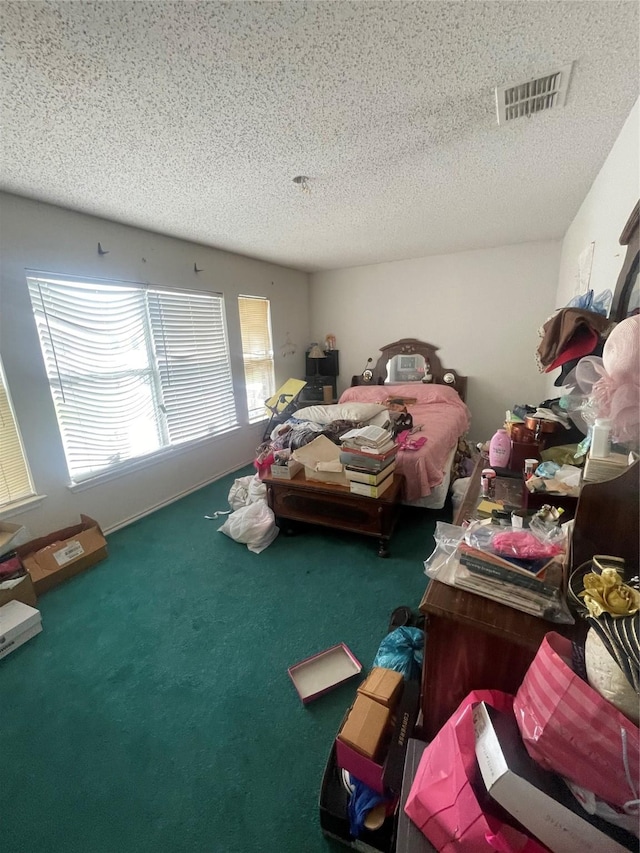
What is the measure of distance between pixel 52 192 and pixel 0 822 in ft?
9.55

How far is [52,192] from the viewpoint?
2.10 m

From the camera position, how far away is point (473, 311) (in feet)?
13.4

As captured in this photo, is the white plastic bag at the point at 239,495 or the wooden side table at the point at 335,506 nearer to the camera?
the wooden side table at the point at 335,506

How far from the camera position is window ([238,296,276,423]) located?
157 inches

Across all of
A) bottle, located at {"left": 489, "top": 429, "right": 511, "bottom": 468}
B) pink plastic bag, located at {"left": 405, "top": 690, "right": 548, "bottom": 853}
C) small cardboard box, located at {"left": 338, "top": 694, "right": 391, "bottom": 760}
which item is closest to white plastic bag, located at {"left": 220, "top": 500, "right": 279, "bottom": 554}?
small cardboard box, located at {"left": 338, "top": 694, "right": 391, "bottom": 760}

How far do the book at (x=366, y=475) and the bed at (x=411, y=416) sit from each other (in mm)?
344

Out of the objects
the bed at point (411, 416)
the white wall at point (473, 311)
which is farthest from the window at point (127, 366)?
the white wall at point (473, 311)

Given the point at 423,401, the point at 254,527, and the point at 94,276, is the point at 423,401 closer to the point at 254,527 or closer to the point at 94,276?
the point at 254,527

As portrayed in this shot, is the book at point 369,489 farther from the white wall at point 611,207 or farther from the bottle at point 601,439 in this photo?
the white wall at point 611,207

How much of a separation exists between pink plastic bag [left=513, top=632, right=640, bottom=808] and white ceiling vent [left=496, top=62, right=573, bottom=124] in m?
1.84

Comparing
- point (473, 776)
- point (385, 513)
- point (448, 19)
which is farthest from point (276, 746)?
point (448, 19)

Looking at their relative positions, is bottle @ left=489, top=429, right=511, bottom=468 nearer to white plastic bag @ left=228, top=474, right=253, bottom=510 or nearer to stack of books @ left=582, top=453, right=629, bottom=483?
stack of books @ left=582, top=453, right=629, bottom=483

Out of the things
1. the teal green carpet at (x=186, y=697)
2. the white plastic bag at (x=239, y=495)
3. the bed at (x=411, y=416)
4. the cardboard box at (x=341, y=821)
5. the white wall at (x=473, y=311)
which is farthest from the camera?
the white wall at (x=473, y=311)

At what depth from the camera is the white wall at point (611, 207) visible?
1487 mm
